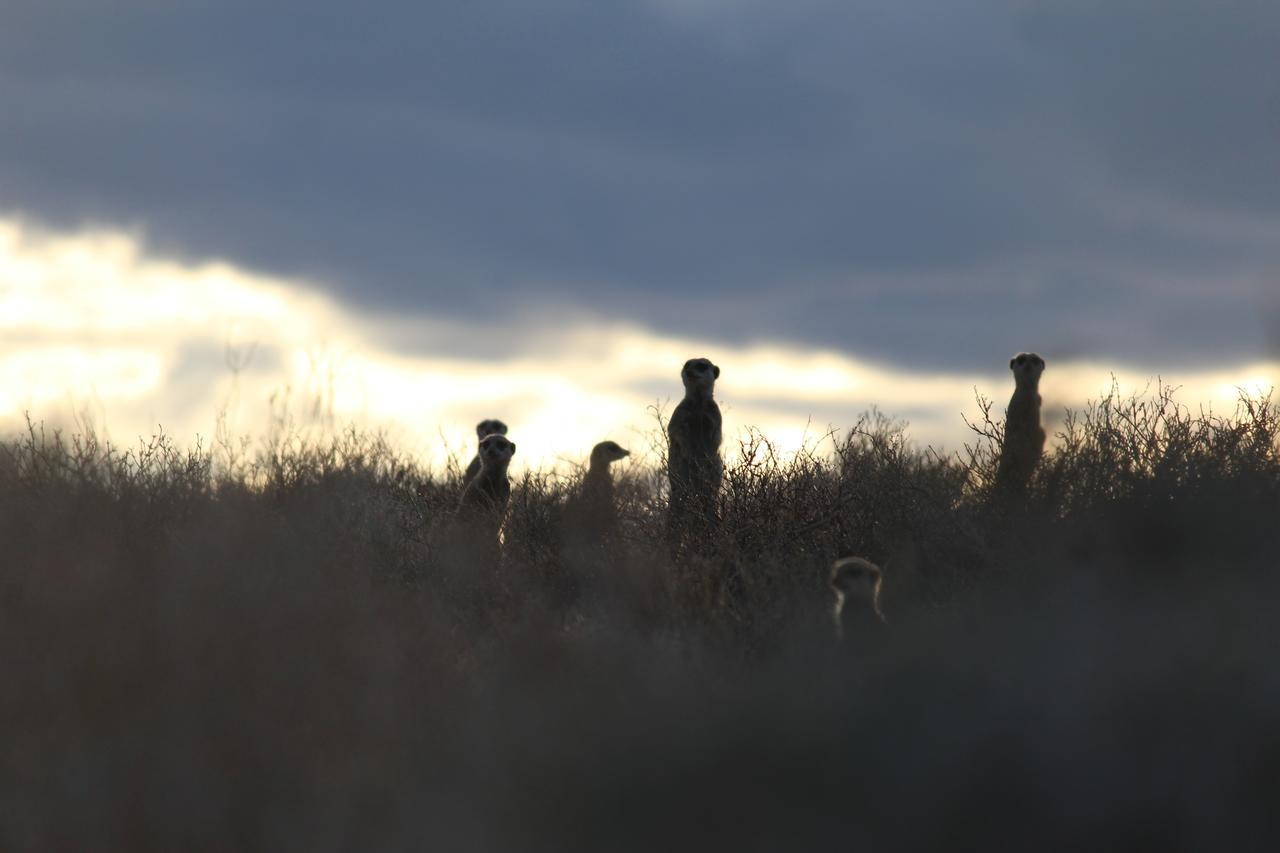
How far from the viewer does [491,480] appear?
13789 mm

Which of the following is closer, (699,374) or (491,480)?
(699,374)

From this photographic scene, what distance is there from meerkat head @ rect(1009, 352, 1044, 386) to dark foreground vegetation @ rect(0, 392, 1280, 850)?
102 inches

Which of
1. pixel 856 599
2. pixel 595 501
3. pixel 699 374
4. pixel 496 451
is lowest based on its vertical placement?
pixel 856 599

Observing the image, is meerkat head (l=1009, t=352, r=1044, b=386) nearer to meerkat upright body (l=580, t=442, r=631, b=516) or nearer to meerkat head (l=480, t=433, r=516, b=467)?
meerkat upright body (l=580, t=442, r=631, b=516)

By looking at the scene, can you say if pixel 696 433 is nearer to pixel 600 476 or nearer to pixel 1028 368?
pixel 600 476

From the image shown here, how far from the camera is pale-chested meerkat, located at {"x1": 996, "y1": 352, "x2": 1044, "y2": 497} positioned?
1058 centimetres

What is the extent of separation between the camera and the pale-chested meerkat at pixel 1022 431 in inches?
416

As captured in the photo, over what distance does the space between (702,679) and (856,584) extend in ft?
5.97

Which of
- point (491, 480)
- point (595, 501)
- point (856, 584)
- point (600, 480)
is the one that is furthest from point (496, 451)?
point (856, 584)

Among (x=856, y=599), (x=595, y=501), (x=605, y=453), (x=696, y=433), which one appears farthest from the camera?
(x=605, y=453)

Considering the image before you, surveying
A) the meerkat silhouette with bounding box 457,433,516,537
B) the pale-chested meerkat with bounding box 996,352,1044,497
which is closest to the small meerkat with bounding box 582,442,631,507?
the meerkat silhouette with bounding box 457,433,516,537

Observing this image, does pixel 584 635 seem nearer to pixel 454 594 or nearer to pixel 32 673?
pixel 454 594

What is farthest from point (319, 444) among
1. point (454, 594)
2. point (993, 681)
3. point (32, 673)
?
point (993, 681)

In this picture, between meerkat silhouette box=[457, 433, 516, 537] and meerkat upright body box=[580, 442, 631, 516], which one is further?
meerkat silhouette box=[457, 433, 516, 537]
